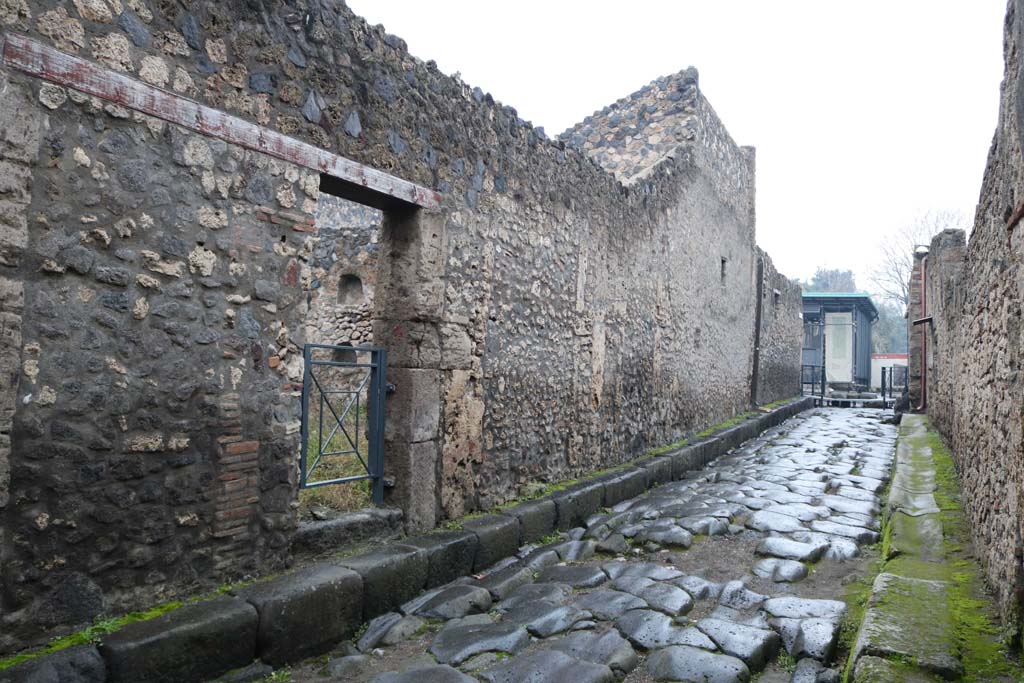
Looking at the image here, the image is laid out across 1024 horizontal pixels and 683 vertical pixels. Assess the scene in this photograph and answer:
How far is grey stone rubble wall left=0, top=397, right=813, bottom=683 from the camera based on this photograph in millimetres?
2605

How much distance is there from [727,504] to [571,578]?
92.5 inches

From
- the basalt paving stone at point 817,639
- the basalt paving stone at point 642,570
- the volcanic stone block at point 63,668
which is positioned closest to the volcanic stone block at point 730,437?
the basalt paving stone at point 642,570

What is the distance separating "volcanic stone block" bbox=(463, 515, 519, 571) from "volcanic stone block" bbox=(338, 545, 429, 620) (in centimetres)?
56

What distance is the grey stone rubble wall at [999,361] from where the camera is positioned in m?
2.73

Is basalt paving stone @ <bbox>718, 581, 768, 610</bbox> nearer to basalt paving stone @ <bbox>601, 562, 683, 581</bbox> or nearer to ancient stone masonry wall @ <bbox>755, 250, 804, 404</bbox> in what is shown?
basalt paving stone @ <bbox>601, 562, 683, 581</bbox>

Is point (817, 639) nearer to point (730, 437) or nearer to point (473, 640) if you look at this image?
point (473, 640)

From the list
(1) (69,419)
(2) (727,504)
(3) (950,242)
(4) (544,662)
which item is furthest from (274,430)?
(3) (950,242)

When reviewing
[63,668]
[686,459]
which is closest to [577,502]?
[686,459]

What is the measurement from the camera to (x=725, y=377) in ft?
38.7

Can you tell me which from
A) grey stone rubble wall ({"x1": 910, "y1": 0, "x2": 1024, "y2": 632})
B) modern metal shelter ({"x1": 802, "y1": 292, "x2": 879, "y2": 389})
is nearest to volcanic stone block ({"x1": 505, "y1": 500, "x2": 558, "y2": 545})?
grey stone rubble wall ({"x1": 910, "y1": 0, "x2": 1024, "y2": 632})

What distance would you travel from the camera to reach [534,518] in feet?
16.9

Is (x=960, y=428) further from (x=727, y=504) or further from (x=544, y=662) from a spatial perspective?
(x=544, y=662)

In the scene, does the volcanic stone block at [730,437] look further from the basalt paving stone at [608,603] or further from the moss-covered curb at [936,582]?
the basalt paving stone at [608,603]

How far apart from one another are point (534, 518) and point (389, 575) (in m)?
1.60
